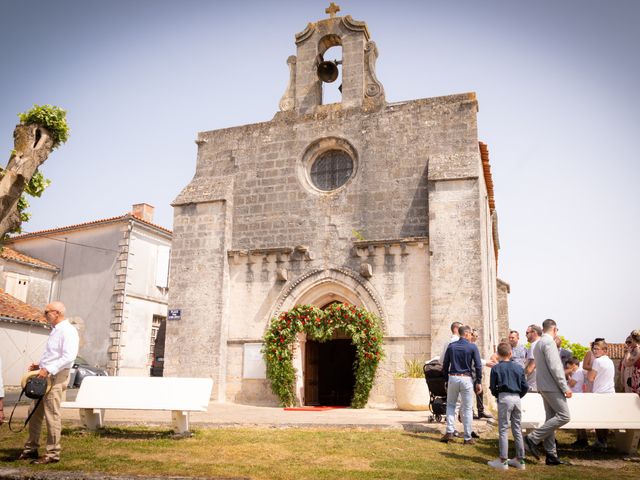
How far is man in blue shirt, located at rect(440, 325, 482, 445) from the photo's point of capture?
317 inches

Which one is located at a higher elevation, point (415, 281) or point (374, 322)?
point (415, 281)

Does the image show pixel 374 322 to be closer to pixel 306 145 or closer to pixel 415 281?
pixel 415 281

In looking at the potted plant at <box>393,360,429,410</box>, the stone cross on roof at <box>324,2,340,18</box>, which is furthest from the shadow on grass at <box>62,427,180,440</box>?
the stone cross on roof at <box>324,2,340,18</box>

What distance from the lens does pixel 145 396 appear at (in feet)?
→ 27.2

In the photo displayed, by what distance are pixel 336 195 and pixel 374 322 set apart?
3.25m

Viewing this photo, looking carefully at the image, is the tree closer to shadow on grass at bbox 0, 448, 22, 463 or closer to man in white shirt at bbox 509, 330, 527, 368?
shadow on grass at bbox 0, 448, 22, 463

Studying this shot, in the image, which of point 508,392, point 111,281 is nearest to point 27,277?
point 111,281

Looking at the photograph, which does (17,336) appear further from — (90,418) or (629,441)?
(629,441)

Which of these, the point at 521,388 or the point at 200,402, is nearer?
the point at 521,388

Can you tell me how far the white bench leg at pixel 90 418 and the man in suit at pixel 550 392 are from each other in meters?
5.86

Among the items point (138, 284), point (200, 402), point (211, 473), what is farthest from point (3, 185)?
point (138, 284)

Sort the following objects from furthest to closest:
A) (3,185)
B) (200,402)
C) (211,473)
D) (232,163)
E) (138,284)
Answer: (138,284) → (232,163) → (3,185) → (200,402) → (211,473)

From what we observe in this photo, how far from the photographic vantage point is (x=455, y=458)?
23.2 feet

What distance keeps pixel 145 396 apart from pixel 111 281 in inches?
712
